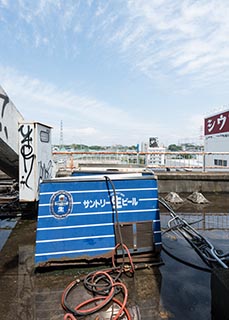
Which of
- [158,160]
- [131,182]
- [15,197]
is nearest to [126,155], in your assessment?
[158,160]

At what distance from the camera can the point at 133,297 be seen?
2822mm

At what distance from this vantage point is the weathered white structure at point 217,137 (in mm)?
22469

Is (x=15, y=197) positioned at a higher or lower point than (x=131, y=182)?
lower

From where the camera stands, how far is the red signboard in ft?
74.4

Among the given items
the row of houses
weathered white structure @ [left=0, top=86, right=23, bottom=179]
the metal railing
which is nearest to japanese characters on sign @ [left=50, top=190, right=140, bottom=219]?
weathered white structure @ [left=0, top=86, right=23, bottom=179]

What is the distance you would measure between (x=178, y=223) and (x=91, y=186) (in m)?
2.72

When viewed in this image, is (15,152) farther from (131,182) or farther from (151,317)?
(151,317)

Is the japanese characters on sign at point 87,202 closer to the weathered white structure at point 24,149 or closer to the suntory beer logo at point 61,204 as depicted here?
the suntory beer logo at point 61,204

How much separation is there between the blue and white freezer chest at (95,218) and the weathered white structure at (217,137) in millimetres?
19524

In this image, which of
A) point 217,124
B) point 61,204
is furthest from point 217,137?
point 61,204

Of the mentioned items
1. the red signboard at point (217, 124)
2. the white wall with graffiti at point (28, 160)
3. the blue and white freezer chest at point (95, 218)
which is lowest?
the blue and white freezer chest at point (95, 218)

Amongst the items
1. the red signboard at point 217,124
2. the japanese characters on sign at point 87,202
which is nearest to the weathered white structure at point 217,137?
the red signboard at point 217,124

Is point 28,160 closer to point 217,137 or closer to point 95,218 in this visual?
point 95,218

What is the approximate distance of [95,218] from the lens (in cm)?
355
